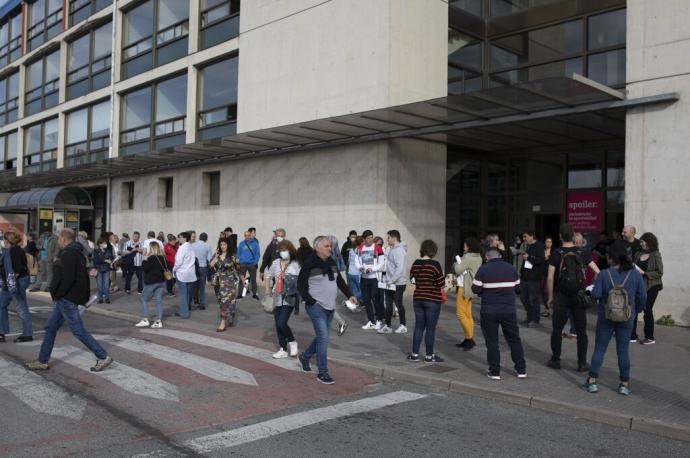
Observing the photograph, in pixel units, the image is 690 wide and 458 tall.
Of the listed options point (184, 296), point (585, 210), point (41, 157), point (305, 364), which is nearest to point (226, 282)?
point (184, 296)

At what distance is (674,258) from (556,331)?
504cm

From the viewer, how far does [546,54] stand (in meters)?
15.9

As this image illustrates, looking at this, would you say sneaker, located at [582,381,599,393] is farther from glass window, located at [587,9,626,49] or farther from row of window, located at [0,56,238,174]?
row of window, located at [0,56,238,174]

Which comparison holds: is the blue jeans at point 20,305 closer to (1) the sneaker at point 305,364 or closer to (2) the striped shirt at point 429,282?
(1) the sneaker at point 305,364

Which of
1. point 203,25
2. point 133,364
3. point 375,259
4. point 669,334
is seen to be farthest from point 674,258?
point 203,25

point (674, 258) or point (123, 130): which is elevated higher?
point (123, 130)

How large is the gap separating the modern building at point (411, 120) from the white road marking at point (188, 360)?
6.74 metres

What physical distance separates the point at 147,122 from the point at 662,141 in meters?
19.3

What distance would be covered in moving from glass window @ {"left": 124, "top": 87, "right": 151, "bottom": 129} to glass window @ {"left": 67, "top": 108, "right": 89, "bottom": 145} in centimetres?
355

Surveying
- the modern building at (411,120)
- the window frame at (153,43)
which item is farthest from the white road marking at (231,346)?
the window frame at (153,43)

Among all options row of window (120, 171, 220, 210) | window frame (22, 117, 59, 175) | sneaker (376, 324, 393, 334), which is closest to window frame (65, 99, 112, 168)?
window frame (22, 117, 59, 175)

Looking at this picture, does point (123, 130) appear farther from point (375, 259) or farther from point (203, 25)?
point (375, 259)

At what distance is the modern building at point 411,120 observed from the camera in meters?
11.7

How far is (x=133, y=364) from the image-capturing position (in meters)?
7.77
